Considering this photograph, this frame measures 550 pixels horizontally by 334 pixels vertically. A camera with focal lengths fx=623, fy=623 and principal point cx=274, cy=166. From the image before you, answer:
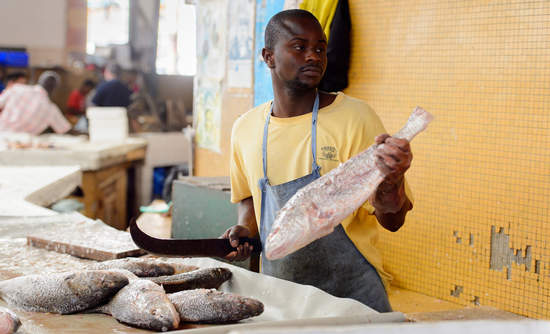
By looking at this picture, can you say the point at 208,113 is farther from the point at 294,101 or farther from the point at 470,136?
the point at 294,101

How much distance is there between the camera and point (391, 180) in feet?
5.62

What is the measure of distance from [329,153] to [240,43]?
139 inches

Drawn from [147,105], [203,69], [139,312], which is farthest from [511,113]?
Answer: [147,105]

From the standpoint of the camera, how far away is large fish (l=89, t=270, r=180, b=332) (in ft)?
5.76

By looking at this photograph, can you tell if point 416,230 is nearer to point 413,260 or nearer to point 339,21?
point 413,260

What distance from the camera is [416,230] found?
4164 millimetres

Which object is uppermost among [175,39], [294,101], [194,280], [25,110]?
[175,39]

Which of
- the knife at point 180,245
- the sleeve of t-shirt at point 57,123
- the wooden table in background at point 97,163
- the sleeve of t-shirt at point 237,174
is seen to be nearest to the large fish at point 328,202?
the knife at point 180,245

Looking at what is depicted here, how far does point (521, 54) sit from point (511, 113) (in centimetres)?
34

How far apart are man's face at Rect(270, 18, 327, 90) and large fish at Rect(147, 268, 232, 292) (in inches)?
29.0

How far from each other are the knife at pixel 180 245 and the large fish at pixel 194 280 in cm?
8

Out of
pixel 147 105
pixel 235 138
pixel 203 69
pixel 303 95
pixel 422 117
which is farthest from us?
pixel 147 105

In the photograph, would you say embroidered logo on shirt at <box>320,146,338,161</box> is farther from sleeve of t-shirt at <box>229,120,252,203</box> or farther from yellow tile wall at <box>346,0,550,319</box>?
yellow tile wall at <box>346,0,550,319</box>

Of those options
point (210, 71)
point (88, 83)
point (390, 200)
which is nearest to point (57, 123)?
point (88, 83)
